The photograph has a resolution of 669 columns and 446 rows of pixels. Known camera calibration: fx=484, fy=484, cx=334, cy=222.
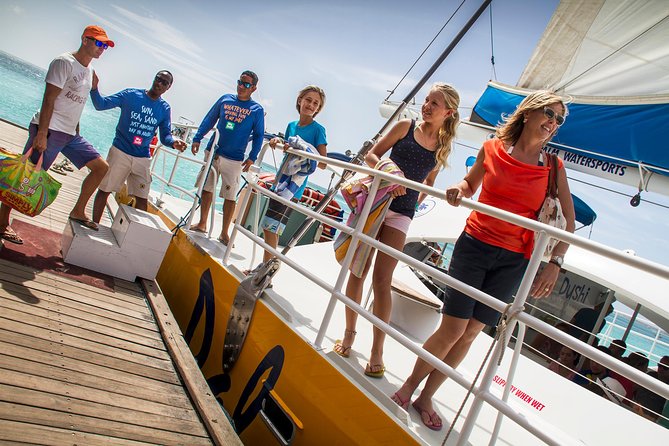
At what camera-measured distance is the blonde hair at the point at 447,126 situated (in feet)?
9.46

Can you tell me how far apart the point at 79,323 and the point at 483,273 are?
2.51 m

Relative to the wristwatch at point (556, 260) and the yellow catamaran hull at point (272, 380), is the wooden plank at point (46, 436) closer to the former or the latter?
the yellow catamaran hull at point (272, 380)

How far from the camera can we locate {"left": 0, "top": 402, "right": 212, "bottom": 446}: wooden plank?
207 centimetres

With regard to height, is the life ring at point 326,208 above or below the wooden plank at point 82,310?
above

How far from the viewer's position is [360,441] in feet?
7.30

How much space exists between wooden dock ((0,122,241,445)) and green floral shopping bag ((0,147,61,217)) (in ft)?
1.76

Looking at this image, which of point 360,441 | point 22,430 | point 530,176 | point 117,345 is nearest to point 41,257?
point 117,345

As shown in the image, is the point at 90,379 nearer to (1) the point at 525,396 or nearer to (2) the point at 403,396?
(2) the point at 403,396

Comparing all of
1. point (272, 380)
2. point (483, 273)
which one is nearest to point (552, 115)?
point (483, 273)

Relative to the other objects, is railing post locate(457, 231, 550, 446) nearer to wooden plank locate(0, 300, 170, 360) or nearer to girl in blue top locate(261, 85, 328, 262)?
wooden plank locate(0, 300, 170, 360)

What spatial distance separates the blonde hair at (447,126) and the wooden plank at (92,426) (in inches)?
82.2

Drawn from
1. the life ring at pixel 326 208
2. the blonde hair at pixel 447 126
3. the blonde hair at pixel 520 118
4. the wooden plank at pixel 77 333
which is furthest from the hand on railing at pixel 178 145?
the life ring at pixel 326 208

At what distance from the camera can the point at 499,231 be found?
2.34m

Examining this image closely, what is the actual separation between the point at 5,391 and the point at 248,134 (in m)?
3.49
